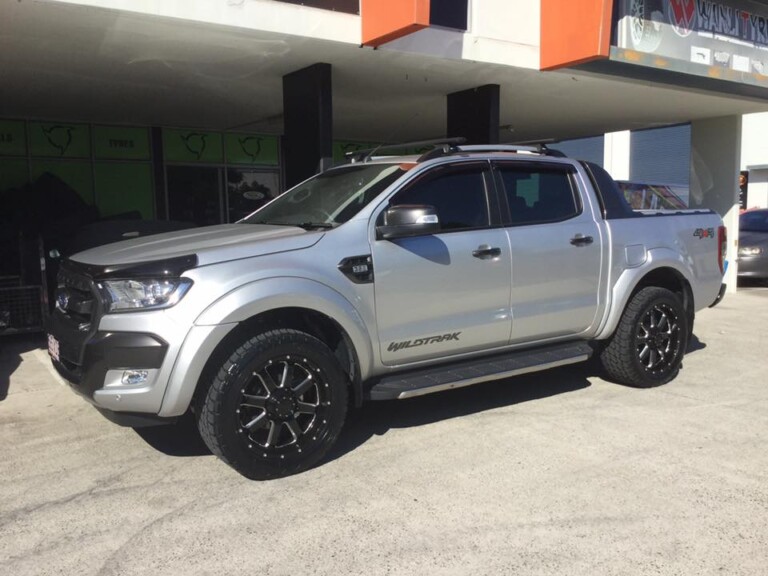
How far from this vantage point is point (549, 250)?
502cm

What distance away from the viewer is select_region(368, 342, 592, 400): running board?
4234 mm

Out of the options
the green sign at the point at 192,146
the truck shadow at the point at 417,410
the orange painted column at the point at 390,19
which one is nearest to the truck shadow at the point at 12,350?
the truck shadow at the point at 417,410

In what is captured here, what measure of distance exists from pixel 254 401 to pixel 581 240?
2.89 metres

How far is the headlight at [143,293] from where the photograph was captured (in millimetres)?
3627

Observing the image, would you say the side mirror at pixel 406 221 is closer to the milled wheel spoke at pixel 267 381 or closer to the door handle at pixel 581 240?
the milled wheel spoke at pixel 267 381

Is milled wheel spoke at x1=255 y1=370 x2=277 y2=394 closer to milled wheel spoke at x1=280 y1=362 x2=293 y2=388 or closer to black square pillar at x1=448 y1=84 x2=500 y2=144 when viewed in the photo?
milled wheel spoke at x1=280 y1=362 x2=293 y2=388

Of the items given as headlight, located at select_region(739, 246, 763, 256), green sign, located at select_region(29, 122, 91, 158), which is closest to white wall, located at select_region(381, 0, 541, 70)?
headlight, located at select_region(739, 246, 763, 256)

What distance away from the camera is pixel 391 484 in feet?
12.6

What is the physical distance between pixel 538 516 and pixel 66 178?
12.1 metres

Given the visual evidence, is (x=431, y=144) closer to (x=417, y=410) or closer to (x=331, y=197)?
(x=331, y=197)

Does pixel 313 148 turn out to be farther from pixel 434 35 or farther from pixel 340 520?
pixel 340 520

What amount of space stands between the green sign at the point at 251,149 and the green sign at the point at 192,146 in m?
0.24

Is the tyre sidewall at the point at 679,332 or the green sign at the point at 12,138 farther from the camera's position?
the green sign at the point at 12,138

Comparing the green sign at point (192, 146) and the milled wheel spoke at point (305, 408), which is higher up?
the green sign at point (192, 146)
